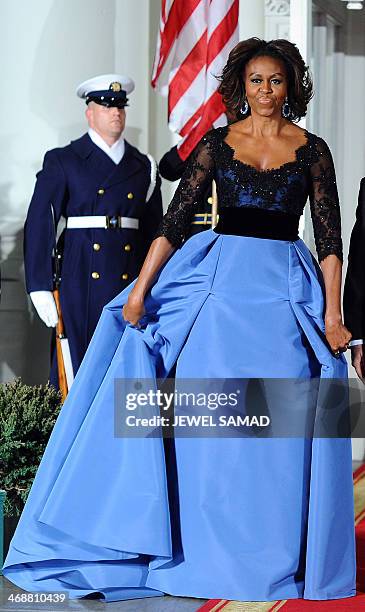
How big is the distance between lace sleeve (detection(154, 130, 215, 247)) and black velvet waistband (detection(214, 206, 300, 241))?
0.39 feet

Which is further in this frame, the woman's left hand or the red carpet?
the woman's left hand

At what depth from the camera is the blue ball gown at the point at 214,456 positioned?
4.01 meters

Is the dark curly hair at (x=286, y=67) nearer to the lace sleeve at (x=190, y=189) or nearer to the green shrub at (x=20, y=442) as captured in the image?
the lace sleeve at (x=190, y=189)

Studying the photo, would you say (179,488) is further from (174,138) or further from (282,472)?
(174,138)

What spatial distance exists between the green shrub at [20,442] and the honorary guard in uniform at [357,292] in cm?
114

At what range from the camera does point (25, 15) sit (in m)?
6.59

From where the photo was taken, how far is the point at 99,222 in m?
5.92

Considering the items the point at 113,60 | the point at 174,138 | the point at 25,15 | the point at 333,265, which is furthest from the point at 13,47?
the point at 333,265

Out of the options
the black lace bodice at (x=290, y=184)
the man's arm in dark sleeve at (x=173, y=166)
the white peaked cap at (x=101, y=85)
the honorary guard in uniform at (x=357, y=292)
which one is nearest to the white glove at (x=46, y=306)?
the man's arm in dark sleeve at (x=173, y=166)

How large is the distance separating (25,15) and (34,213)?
4.00ft

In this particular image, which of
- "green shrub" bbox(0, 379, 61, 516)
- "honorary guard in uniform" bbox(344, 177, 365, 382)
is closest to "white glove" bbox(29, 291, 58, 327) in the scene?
A: "green shrub" bbox(0, 379, 61, 516)

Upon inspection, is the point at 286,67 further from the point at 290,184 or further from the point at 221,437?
the point at 221,437

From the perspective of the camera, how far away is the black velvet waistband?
417 cm

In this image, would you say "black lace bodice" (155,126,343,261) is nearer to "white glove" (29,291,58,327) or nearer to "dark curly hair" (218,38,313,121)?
"dark curly hair" (218,38,313,121)
